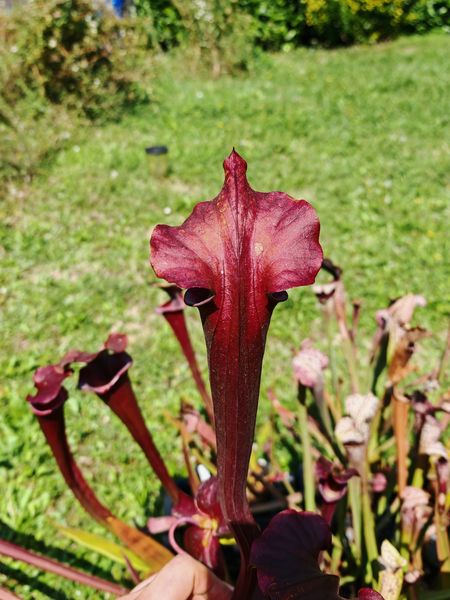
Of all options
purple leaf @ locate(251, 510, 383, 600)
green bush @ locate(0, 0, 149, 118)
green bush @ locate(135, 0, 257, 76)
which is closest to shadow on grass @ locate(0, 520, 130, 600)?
purple leaf @ locate(251, 510, 383, 600)

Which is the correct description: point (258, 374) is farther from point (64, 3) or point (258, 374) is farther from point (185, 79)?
point (185, 79)

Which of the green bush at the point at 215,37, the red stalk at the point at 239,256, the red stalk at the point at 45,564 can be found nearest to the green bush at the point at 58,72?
the green bush at the point at 215,37

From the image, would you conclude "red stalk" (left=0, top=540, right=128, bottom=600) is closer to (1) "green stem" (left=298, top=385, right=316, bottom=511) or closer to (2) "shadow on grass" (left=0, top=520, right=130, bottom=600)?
(1) "green stem" (left=298, top=385, right=316, bottom=511)

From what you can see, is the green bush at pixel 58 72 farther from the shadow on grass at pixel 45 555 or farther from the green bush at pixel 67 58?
the shadow on grass at pixel 45 555

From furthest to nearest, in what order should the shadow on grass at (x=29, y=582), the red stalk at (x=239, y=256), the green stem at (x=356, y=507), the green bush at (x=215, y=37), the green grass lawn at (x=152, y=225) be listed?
the green bush at (x=215, y=37) < the green grass lawn at (x=152, y=225) < the shadow on grass at (x=29, y=582) < the green stem at (x=356, y=507) < the red stalk at (x=239, y=256)

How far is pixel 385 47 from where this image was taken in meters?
6.63

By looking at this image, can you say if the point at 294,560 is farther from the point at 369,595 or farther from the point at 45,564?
the point at 45,564

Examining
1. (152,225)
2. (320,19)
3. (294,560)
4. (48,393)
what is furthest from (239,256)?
(320,19)

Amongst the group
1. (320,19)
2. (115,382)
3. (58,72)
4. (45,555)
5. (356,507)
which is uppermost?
(320,19)

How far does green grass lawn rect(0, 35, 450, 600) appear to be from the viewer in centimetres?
159

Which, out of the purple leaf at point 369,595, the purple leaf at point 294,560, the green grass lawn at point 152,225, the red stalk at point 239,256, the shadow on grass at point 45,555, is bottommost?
the shadow on grass at point 45,555

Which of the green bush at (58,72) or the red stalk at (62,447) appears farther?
the green bush at (58,72)

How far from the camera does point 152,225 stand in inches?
111

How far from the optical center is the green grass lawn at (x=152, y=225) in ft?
5.21
